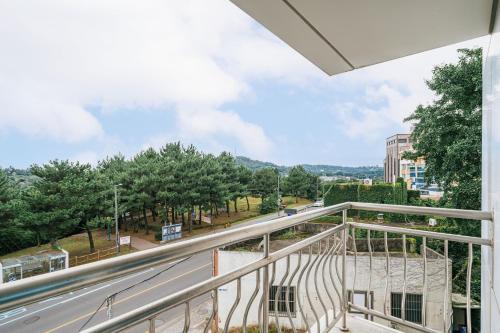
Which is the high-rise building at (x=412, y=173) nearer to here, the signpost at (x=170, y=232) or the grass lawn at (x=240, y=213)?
the grass lawn at (x=240, y=213)

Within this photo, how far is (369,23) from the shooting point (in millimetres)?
1487

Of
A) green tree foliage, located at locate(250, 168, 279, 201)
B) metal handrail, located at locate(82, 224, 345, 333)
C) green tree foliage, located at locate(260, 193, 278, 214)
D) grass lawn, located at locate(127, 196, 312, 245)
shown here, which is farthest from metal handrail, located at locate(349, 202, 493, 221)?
green tree foliage, located at locate(250, 168, 279, 201)

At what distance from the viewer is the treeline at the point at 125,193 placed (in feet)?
33.0

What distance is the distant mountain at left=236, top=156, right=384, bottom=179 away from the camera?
1798 cm

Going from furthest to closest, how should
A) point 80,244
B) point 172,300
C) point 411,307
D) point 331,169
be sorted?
1. point 331,169
2. point 80,244
3. point 411,307
4. point 172,300

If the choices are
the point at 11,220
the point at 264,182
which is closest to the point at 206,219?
the point at 264,182

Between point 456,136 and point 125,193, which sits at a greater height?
point 456,136

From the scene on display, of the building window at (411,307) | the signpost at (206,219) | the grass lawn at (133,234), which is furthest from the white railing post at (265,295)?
the signpost at (206,219)

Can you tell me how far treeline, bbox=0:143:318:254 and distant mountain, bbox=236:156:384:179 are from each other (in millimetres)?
850

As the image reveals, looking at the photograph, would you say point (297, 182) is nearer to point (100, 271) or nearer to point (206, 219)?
point (206, 219)

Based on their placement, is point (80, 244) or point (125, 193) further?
point (125, 193)

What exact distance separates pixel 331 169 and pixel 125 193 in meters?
13.6

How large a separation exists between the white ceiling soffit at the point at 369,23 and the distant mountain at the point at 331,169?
1688 centimetres

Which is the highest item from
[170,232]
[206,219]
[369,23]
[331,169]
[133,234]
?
[369,23]
